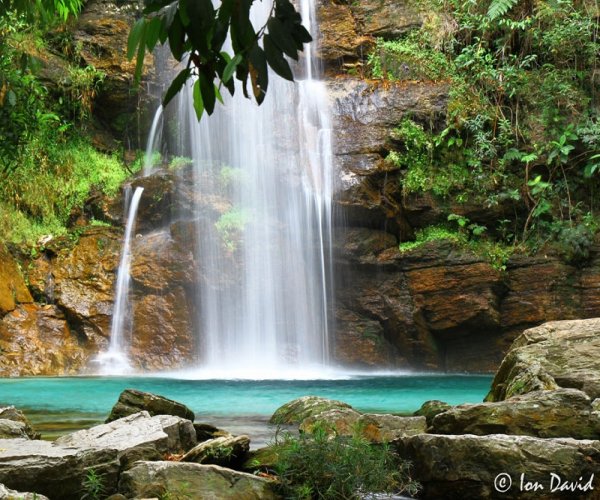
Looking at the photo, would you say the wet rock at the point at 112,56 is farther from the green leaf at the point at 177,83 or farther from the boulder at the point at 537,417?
the green leaf at the point at 177,83

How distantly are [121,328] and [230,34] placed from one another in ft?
43.6

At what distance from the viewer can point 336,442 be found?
13.2 ft

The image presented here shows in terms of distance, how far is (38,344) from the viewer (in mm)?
13242

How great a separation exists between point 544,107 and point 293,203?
6.09 meters

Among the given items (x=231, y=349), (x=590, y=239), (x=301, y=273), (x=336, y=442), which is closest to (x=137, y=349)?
(x=231, y=349)

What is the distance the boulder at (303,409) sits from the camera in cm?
647

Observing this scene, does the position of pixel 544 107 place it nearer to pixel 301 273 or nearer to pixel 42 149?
pixel 301 273

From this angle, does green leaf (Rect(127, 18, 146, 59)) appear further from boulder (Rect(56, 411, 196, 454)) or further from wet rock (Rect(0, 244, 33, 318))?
wet rock (Rect(0, 244, 33, 318))

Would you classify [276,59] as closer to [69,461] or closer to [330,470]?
[330,470]

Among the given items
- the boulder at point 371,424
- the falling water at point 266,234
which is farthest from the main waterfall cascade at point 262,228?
the boulder at point 371,424

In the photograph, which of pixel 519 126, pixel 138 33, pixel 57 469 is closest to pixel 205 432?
pixel 57 469

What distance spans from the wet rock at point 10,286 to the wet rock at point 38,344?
0.48 ft

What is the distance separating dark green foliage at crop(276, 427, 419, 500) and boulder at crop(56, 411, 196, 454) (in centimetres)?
99

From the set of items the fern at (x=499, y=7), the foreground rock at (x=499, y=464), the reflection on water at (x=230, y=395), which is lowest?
the reflection on water at (x=230, y=395)
